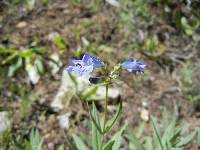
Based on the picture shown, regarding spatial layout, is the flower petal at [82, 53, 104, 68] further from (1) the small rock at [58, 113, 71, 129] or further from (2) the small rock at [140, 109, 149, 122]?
(2) the small rock at [140, 109, 149, 122]

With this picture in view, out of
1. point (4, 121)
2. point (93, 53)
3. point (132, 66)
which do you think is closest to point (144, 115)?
point (93, 53)

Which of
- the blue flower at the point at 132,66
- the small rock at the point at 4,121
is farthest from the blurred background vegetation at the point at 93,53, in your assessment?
the blue flower at the point at 132,66

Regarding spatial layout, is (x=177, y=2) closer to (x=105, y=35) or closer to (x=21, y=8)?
(x=105, y=35)

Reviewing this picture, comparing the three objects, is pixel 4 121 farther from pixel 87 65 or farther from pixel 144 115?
pixel 87 65

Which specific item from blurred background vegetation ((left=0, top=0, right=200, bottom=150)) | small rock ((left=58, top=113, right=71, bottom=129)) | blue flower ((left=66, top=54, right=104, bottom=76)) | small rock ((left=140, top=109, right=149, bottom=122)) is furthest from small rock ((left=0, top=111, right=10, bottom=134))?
blue flower ((left=66, top=54, right=104, bottom=76))

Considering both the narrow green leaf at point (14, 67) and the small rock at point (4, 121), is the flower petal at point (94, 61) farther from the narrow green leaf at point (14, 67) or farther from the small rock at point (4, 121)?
the narrow green leaf at point (14, 67)

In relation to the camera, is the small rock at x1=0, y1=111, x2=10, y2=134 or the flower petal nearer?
the flower petal

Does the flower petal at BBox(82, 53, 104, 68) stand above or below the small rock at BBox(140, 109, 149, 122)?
above

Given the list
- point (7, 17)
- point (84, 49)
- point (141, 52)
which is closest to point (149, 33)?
point (141, 52)
